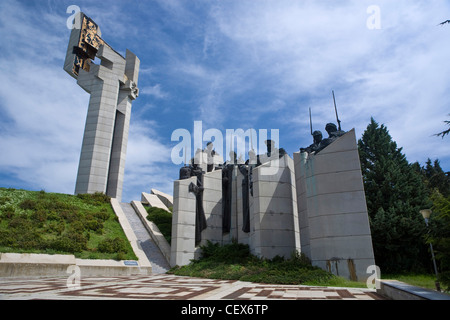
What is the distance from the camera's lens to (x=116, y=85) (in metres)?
34.4

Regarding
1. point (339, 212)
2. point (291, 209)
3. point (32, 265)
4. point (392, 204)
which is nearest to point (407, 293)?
point (339, 212)

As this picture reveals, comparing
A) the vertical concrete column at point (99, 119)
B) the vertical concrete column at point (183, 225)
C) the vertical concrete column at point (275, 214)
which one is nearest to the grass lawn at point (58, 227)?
the vertical concrete column at point (183, 225)

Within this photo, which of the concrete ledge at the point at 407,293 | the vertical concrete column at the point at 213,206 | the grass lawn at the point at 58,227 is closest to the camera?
the concrete ledge at the point at 407,293

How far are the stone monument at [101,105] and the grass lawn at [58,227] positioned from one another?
723 centimetres

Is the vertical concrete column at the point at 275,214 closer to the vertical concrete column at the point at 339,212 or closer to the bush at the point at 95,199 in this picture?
the vertical concrete column at the point at 339,212

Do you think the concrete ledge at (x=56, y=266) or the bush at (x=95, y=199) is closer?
the concrete ledge at (x=56, y=266)

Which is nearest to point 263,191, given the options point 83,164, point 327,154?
point 327,154

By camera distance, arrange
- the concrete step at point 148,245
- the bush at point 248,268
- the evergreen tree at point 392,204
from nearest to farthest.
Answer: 1. the bush at point 248,268
2. the evergreen tree at point 392,204
3. the concrete step at point 148,245

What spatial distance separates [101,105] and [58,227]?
18.7 m

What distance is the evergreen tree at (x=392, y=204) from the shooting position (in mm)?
15047

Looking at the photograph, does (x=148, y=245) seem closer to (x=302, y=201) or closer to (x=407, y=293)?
(x=302, y=201)

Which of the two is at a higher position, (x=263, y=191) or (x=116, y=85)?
(x=116, y=85)
